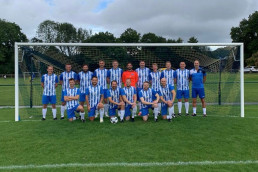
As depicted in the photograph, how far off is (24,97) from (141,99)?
5.39 m

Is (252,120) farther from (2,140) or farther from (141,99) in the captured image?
(2,140)

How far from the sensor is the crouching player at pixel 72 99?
6891 mm

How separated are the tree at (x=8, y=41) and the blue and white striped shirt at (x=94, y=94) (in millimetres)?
54999

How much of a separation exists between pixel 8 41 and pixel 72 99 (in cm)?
6295

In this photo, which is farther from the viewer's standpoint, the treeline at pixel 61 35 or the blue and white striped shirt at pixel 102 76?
the treeline at pixel 61 35

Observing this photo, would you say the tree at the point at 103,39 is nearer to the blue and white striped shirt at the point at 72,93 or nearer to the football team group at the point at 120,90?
the football team group at the point at 120,90

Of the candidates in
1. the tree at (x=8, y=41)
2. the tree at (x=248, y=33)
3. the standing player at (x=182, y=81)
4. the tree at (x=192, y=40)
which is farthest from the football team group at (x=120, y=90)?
the tree at (x=8, y=41)

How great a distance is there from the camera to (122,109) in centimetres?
680

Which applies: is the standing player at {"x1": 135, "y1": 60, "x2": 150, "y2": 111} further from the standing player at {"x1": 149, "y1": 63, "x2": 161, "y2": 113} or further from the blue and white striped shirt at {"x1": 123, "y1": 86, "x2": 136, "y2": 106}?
the blue and white striped shirt at {"x1": 123, "y1": 86, "x2": 136, "y2": 106}

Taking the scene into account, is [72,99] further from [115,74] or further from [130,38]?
[130,38]

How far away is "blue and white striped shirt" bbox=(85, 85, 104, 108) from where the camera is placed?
6.96 metres

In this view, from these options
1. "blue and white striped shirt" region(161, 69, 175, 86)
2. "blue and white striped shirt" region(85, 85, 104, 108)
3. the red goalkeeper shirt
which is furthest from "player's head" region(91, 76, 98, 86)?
"blue and white striped shirt" region(161, 69, 175, 86)

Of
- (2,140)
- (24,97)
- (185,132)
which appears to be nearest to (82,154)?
(2,140)

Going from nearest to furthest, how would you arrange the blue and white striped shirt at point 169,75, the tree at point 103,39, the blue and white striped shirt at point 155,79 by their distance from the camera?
the blue and white striped shirt at point 155,79
the blue and white striped shirt at point 169,75
the tree at point 103,39
